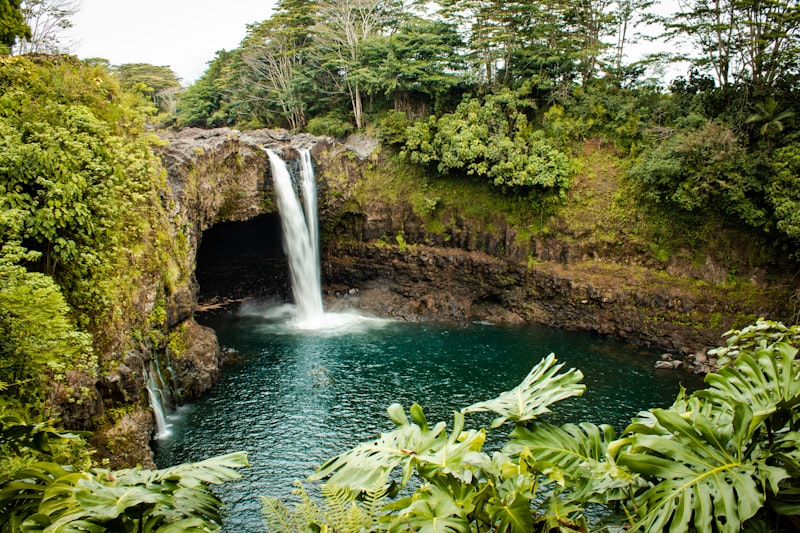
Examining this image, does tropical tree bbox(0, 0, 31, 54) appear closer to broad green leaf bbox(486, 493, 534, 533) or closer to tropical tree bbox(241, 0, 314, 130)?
tropical tree bbox(241, 0, 314, 130)

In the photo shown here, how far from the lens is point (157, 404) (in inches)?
546

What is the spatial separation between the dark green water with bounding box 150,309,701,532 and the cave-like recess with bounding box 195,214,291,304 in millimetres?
3189

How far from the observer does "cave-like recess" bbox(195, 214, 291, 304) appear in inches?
1011

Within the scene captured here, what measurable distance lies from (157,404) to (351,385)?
5.89 metres

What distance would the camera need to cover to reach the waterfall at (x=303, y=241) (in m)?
24.7

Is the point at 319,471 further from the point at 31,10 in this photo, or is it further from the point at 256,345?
the point at 31,10

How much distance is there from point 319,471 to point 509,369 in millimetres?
15633

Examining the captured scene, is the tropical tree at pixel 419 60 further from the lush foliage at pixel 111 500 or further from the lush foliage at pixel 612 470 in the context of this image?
the lush foliage at pixel 111 500

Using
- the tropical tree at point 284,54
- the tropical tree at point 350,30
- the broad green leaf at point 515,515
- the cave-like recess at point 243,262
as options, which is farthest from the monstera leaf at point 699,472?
the tropical tree at point 284,54

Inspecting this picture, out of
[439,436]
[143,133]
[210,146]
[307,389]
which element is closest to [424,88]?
[210,146]

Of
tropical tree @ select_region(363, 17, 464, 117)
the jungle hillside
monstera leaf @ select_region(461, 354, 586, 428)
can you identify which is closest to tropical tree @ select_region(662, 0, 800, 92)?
the jungle hillside

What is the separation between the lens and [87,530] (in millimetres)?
2945

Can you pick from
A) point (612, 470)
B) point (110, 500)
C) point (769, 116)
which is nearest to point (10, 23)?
point (110, 500)

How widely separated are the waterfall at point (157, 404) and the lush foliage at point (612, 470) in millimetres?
11492
